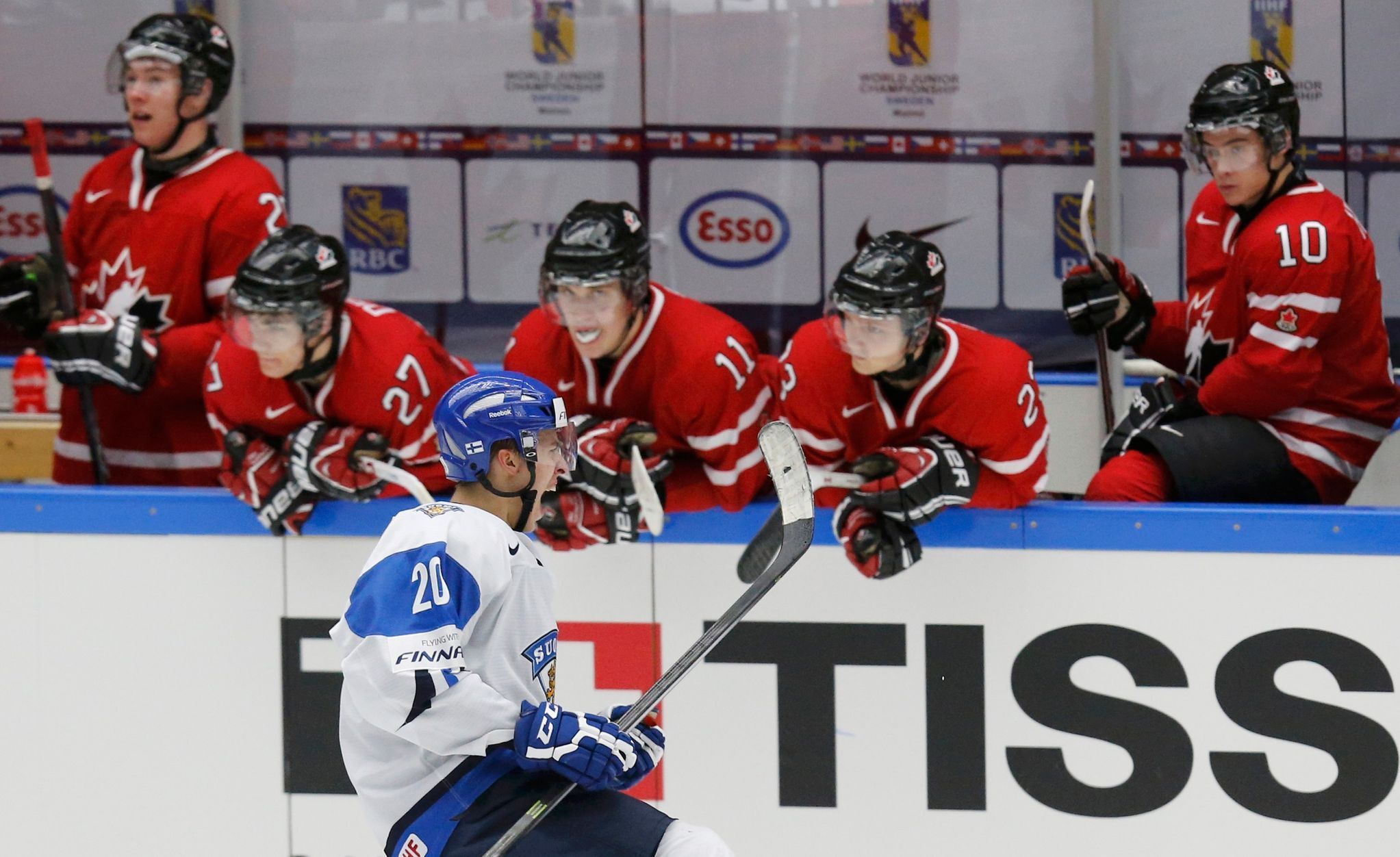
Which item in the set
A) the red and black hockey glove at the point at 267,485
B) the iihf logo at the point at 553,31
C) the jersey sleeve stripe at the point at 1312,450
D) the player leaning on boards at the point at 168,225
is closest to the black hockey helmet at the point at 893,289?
the jersey sleeve stripe at the point at 1312,450

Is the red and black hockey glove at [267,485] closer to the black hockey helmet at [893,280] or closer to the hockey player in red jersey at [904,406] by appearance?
the hockey player in red jersey at [904,406]

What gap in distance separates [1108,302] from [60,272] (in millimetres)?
2043

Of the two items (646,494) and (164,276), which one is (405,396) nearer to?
(646,494)

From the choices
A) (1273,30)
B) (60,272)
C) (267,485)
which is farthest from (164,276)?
(1273,30)

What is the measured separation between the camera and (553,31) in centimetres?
412

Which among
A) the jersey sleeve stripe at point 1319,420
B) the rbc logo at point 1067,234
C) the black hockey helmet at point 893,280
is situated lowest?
the jersey sleeve stripe at point 1319,420

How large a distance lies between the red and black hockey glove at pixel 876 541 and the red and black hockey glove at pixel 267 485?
0.91m

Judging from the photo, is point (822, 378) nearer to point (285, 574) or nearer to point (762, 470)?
point (762, 470)

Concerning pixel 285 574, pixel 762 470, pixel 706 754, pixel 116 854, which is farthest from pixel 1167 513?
pixel 116 854

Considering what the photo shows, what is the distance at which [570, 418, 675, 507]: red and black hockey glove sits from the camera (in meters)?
2.74

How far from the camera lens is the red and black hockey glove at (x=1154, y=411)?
10.5ft

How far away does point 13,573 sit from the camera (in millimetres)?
2932

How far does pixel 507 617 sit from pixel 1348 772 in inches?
58.3

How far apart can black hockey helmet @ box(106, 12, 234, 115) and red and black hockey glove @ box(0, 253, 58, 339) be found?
1.26ft
